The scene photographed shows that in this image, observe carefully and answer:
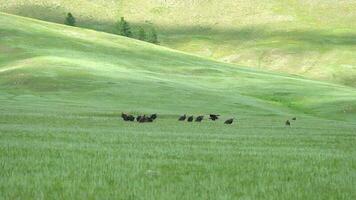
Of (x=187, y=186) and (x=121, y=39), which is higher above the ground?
(x=121, y=39)

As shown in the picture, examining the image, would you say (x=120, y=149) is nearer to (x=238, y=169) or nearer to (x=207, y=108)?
(x=238, y=169)

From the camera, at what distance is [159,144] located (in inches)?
1116

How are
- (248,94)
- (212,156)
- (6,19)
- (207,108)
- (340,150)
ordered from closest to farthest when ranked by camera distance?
(212,156) → (340,150) → (207,108) → (248,94) → (6,19)

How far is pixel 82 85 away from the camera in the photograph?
81.2 meters

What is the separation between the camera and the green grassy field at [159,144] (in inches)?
627

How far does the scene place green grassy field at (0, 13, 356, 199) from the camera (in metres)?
15.9

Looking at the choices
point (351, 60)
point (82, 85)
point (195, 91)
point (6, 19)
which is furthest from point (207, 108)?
point (351, 60)

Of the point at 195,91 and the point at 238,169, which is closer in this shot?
the point at 238,169

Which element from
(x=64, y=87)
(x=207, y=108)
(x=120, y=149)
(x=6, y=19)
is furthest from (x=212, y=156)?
(x=6, y=19)

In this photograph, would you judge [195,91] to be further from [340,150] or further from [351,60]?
[351,60]

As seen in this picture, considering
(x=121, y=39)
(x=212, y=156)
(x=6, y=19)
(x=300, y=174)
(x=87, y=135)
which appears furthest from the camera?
(x=121, y=39)

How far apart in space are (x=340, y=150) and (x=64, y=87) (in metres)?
55.6

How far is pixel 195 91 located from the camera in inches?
3270

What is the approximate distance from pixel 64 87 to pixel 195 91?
1569 centimetres
